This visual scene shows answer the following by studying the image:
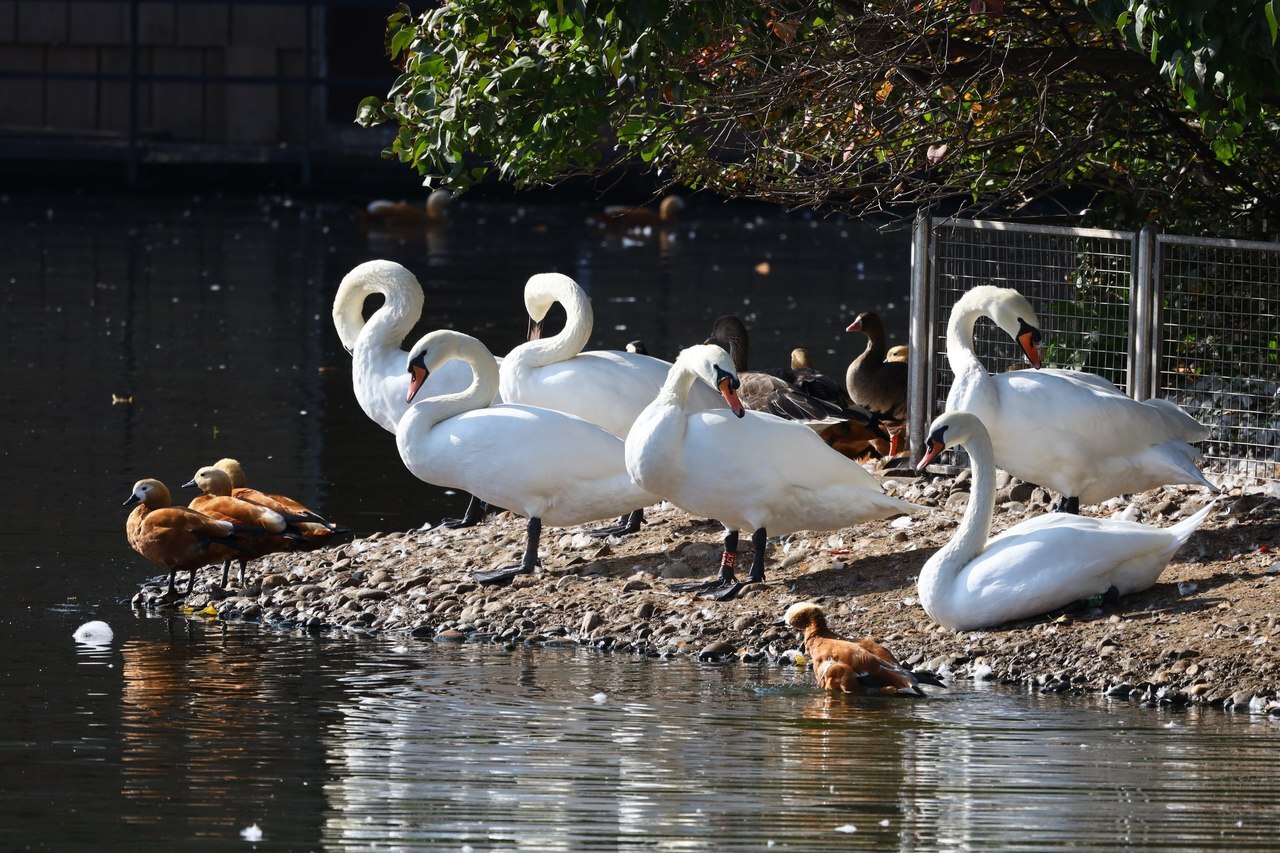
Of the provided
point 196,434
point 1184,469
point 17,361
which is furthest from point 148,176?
point 1184,469

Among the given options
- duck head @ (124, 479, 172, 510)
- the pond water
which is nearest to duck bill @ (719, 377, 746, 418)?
the pond water

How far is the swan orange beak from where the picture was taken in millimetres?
11258

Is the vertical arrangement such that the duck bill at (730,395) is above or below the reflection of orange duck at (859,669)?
above

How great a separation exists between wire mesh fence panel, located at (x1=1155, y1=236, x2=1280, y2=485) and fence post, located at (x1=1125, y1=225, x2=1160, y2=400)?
49 millimetres

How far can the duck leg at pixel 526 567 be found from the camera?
1080 centimetres

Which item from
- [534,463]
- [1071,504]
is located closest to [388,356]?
[534,463]

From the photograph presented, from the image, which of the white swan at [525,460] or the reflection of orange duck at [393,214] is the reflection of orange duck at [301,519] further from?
the reflection of orange duck at [393,214]

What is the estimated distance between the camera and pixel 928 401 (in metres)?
12.7

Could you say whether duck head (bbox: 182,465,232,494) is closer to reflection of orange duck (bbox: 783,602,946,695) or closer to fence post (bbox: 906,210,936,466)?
fence post (bbox: 906,210,936,466)

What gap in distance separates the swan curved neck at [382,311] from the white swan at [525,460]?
1.46m

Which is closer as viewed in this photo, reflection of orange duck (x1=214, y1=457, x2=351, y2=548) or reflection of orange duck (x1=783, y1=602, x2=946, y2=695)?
reflection of orange duck (x1=783, y1=602, x2=946, y2=695)

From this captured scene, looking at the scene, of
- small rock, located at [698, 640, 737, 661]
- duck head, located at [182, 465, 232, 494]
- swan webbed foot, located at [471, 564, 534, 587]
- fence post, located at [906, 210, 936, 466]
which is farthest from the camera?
fence post, located at [906, 210, 936, 466]

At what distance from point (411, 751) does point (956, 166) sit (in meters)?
6.20

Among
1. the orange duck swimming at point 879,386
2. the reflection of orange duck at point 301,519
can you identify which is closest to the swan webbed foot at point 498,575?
the reflection of orange duck at point 301,519
